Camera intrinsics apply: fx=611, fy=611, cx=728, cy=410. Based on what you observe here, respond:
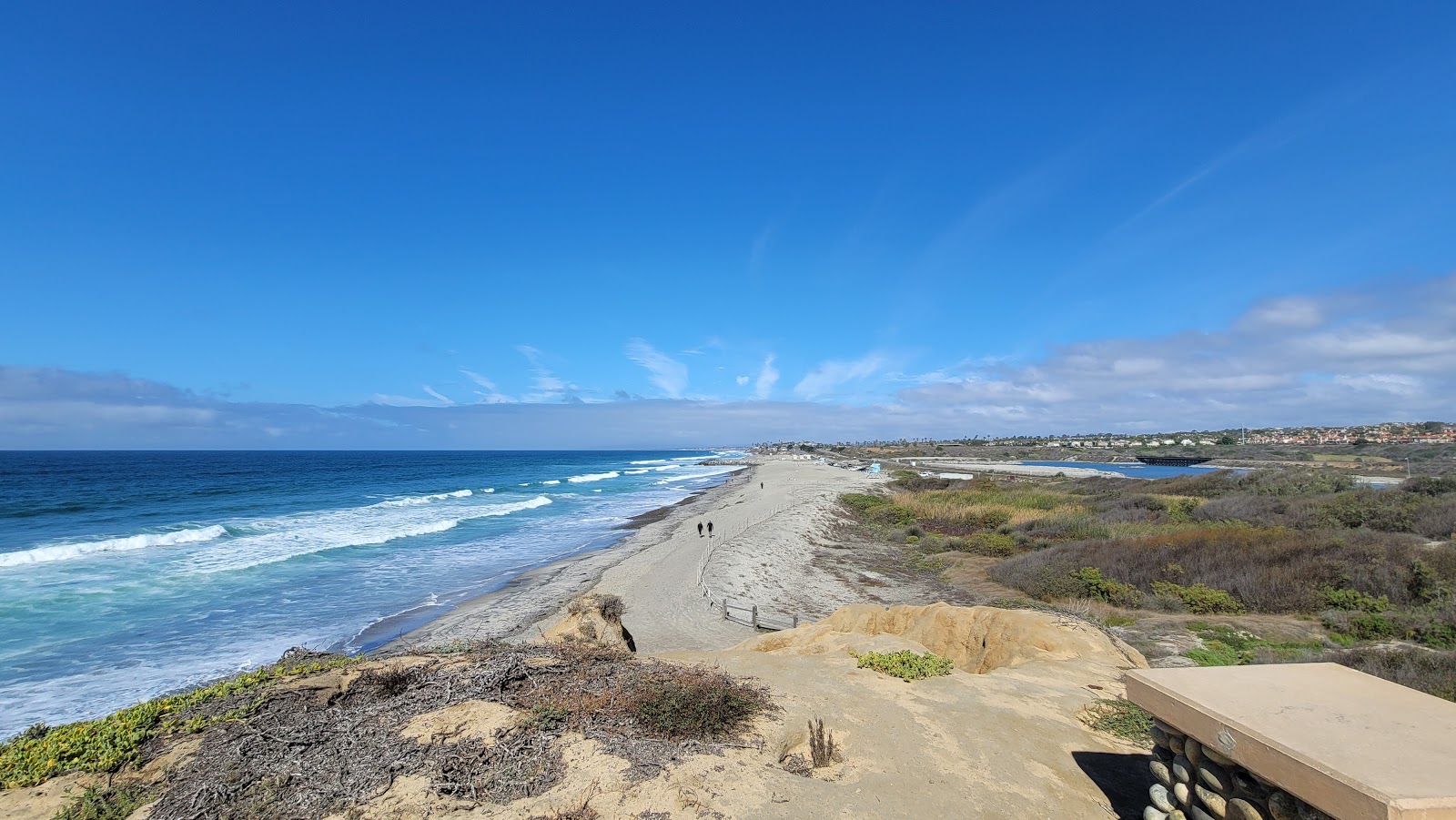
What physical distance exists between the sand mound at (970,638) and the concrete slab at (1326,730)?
4.90 meters

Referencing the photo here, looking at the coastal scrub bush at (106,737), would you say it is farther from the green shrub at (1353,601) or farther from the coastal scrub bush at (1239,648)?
the green shrub at (1353,601)

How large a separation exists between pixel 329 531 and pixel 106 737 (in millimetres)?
32039

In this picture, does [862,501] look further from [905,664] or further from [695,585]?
[905,664]

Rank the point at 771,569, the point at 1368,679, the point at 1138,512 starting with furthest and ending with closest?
the point at 1138,512
the point at 771,569
the point at 1368,679

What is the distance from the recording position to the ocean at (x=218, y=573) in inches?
513

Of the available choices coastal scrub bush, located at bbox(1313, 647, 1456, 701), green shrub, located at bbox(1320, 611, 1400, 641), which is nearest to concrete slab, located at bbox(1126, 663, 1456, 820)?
coastal scrub bush, located at bbox(1313, 647, 1456, 701)

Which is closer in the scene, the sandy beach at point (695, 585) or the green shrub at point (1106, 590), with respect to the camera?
the green shrub at point (1106, 590)

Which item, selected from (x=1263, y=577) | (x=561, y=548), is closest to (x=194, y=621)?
(x=561, y=548)

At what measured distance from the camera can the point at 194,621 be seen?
16.4 m

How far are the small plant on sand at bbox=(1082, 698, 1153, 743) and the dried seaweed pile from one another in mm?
3737

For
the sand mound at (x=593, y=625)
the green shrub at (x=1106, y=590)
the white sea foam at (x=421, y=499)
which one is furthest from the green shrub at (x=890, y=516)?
the white sea foam at (x=421, y=499)

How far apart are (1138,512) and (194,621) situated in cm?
3293

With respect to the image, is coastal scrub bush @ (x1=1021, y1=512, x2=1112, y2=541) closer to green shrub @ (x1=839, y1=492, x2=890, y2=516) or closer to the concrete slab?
green shrub @ (x1=839, y1=492, x2=890, y2=516)

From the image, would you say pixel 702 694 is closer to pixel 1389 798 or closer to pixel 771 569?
pixel 1389 798
